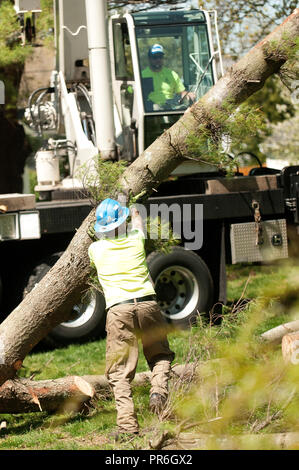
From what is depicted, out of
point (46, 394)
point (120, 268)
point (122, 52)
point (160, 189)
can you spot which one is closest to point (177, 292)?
point (160, 189)

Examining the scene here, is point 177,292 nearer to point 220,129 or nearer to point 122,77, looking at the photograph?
point 122,77

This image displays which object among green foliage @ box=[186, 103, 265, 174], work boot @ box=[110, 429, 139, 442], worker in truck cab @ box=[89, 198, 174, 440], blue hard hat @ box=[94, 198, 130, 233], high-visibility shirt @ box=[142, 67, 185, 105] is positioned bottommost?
work boot @ box=[110, 429, 139, 442]

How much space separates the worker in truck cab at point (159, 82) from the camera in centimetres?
948

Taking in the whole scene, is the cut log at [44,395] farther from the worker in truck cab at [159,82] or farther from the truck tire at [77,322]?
the worker in truck cab at [159,82]

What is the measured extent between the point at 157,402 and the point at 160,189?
4910 millimetres

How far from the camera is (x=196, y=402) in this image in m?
4.80

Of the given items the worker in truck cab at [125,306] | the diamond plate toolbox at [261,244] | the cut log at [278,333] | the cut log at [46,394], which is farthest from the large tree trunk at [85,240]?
the diamond plate toolbox at [261,244]

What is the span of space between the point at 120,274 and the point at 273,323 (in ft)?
10.4

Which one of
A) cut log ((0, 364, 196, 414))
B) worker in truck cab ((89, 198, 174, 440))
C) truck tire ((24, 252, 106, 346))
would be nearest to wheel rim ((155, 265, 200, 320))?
truck tire ((24, 252, 106, 346))

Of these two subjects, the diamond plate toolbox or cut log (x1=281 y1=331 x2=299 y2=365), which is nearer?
cut log (x1=281 y1=331 x2=299 y2=365)

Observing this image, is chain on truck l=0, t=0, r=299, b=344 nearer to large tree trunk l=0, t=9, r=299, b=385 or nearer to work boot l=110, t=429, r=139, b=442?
large tree trunk l=0, t=9, r=299, b=385

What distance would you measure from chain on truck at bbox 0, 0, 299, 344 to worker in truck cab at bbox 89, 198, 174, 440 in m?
2.90

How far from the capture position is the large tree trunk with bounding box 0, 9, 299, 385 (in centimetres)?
625

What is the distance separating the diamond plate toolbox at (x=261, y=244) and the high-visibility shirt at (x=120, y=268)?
3.70 metres
